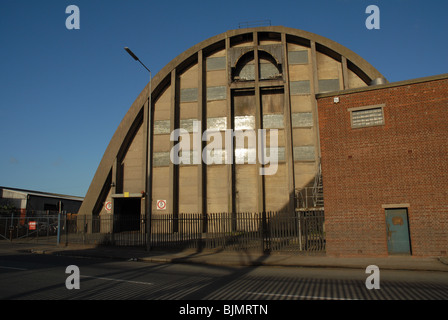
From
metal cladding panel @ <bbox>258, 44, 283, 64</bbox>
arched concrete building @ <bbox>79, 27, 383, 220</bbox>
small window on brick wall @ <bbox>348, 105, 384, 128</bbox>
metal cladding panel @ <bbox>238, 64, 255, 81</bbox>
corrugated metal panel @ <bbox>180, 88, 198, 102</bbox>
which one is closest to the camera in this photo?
small window on brick wall @ <bbox>348, 105, 384, 128</bbox>

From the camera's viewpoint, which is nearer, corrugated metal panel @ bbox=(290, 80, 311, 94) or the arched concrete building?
the arched concrete building

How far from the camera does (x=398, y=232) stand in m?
14.5

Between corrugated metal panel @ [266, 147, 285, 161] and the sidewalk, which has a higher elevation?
corrugated metal panel @ [266, 147, 285, 161]

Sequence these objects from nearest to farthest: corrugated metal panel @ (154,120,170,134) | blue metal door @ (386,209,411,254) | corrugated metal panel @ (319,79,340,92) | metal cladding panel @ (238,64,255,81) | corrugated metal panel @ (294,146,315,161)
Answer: blue metal door @ (386,209,411,254) < corrugated metal panel @ (294,146,315,161) < corrugated metal panel @ (319,79,340,92) < metal cladding panel @ (238,64,255,81) < corrugated metal panel @ (154,120,170,134)

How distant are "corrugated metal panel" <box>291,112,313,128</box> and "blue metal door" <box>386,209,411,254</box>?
15917 mm

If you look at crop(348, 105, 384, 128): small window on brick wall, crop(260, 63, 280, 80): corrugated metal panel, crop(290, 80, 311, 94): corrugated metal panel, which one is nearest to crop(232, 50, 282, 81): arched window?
crop(260, 63, 280, 80): corrugated metal panel

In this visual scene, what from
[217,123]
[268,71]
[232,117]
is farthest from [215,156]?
[268,71]

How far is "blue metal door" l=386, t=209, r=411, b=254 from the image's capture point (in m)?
14.4

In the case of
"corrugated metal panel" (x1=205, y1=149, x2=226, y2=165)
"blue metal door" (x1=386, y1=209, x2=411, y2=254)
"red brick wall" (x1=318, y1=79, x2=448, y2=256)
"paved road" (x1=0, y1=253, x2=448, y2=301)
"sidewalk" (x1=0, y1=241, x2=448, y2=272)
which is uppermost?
"corrugated metal panel" (x1=205, y1=149, x2=226, y2=165)

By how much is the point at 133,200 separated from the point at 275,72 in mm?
19336

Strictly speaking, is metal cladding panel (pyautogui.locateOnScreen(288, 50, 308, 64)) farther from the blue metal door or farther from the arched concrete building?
the blue metal door

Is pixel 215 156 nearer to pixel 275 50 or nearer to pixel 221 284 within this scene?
pixel 275 50
